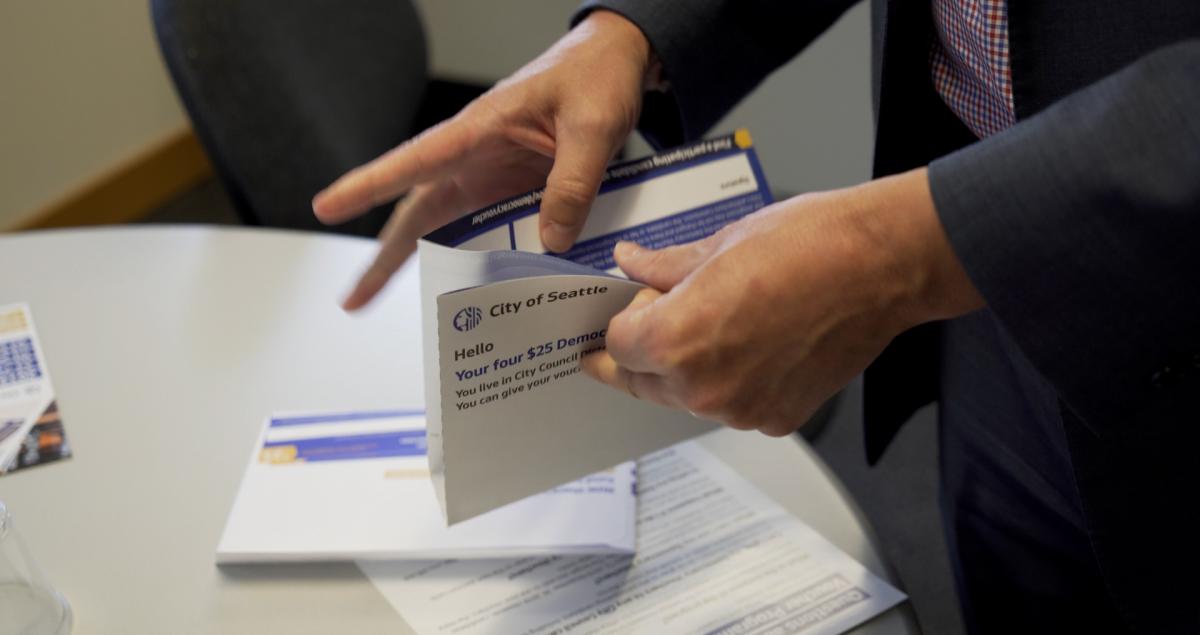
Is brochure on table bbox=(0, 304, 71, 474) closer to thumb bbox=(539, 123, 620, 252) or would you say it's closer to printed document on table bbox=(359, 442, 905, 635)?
printed document on table bbox=(359, 442, 905, 635)

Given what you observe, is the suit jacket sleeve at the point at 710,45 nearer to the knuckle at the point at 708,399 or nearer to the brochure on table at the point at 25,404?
the knuckle at the point at 708,399

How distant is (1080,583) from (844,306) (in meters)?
0.50

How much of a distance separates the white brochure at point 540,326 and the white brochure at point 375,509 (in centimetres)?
6

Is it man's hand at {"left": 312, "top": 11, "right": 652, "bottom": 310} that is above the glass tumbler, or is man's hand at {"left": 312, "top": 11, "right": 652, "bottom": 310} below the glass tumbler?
above

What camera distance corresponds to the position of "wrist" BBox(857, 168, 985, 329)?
525 millimetres

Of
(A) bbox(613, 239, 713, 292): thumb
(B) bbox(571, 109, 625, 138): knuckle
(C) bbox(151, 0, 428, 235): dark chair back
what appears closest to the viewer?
(A) bbox(613, 239, 713, 292): thumb

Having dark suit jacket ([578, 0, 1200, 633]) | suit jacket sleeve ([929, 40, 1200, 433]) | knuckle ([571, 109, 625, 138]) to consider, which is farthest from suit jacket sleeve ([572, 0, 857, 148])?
suit jacket sleeve ([929, 40, 1200, 433])

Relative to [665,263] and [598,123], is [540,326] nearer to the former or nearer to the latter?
[665,263]

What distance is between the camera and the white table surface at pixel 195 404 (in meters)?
0.67

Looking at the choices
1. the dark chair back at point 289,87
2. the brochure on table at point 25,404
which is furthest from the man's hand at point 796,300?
the dark chair back at point 289,87

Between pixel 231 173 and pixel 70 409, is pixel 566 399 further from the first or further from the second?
pixel 231 173

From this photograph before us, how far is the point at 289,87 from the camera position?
51.7 inches

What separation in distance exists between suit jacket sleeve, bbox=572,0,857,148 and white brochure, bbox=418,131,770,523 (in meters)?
0.14

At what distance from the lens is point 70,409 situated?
2.80 feet
